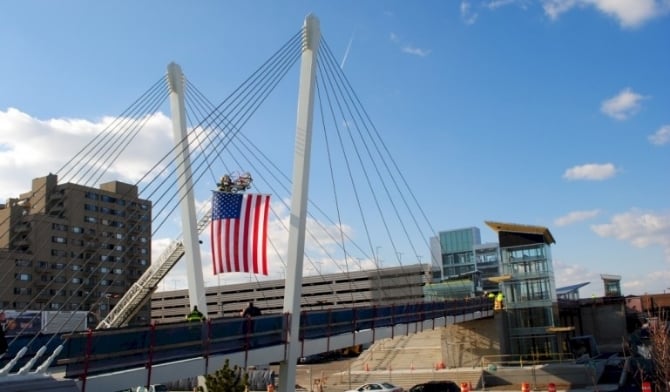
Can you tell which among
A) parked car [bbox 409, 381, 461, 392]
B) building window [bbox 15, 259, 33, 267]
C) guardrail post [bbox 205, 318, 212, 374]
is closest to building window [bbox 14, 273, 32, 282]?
building window [bbox 15, 259, 33, 267]

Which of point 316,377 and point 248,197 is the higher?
point 248,197

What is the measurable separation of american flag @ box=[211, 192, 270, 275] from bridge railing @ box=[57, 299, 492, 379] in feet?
10.4

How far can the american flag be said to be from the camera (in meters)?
24.8

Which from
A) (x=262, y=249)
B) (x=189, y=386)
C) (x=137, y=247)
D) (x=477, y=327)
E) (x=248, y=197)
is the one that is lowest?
(x=189, y=386)

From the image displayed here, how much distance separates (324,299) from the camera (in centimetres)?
13488

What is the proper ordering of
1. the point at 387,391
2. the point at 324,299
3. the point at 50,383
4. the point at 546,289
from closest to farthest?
the point at 50,383 → the point at 387,391 → the point at 546,289 → the point at 324,299

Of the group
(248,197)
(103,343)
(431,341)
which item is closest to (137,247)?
(431,341)

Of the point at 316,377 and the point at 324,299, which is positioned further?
the point at 324,299

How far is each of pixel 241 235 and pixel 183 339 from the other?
26.2 ft

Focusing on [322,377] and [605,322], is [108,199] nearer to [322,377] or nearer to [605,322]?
[322,377]

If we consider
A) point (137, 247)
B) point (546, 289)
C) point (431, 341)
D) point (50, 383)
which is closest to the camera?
point (50, 383)

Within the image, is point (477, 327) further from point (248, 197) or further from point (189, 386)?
point (248, 197)

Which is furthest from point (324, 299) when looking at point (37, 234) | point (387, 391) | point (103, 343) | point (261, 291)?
point (103, 343)

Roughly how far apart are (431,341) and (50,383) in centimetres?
4306
